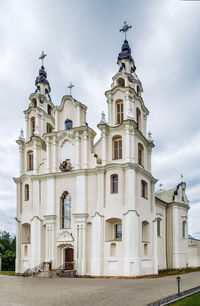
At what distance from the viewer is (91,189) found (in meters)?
28.0

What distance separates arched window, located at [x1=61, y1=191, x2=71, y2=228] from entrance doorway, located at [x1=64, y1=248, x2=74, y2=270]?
2.19 metres

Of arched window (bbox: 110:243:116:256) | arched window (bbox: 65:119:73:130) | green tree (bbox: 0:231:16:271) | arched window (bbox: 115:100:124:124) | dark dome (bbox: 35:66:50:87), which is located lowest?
green tree (bbox: 0:231:16:271)

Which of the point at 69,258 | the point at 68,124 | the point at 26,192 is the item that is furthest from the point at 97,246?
the point at 68,124

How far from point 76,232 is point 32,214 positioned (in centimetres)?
552

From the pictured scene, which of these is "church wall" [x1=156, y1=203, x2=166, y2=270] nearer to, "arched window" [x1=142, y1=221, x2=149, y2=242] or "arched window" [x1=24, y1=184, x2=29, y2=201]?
"arched window" [x1=142, y1=221, x2=149, y2=242]

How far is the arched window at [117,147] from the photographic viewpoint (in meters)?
27.9

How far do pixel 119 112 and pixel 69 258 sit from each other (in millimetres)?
14041

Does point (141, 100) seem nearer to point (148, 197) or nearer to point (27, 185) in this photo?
point (148, 197)

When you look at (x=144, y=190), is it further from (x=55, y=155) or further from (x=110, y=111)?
(x=55, y=155)

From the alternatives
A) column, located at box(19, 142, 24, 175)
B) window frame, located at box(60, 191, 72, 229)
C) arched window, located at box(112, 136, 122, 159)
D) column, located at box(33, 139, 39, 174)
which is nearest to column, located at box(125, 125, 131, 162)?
arched window, located at box(112, 136, 122, 159)

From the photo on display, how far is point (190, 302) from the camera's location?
12.5 meters

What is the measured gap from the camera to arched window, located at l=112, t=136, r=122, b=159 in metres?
27.9

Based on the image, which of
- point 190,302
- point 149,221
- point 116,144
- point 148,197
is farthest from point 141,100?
point 190,302

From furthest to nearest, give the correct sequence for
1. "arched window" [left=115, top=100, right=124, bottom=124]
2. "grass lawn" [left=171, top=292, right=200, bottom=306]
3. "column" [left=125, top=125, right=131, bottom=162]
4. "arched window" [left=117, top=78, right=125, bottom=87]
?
1. "arched window" [left=117, top=78, right=125, bottom=87]
2. "arched window" [left=115, top=100, right=124, bottom=124]
3. "column" [left=125, top=125, right=131, bottom=162]
4. "grass lawn" [left=171, top=292, right=200, bottom=306]
